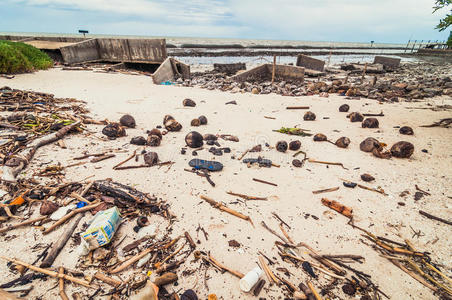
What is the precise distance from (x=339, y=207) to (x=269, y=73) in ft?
46.8

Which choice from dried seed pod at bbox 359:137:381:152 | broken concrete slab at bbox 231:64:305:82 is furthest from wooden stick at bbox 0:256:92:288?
broken concrete slab at bbox 231:64:305:82

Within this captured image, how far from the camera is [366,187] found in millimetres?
3434

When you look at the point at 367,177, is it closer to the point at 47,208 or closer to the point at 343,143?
the point at 343,143

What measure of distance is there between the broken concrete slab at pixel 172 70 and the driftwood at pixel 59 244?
37.5ft

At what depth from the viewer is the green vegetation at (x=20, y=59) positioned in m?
9.98

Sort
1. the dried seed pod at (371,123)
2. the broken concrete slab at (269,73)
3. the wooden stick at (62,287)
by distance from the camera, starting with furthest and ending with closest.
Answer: the broken concrete slab at (269,73) < the dried seed pod at (371,123) < the wooden stick at (62,287)

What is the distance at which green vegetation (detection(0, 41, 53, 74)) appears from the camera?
32.7 ft

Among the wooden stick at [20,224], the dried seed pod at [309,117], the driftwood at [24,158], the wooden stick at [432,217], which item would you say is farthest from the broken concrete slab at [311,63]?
the wooden stick at [20,224]

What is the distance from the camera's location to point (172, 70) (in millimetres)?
14086

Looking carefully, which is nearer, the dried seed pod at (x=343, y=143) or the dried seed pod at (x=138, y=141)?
the dried seed pod at (x=138, y=141)

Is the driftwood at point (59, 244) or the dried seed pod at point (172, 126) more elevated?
the dried seed pod at point (172, 126)

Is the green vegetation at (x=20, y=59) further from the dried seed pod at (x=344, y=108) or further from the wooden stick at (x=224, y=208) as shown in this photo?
the dried seed pod at (x=344, y=108)

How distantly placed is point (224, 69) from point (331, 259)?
17.8 m

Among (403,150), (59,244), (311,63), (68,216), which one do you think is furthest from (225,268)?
(311,63)
